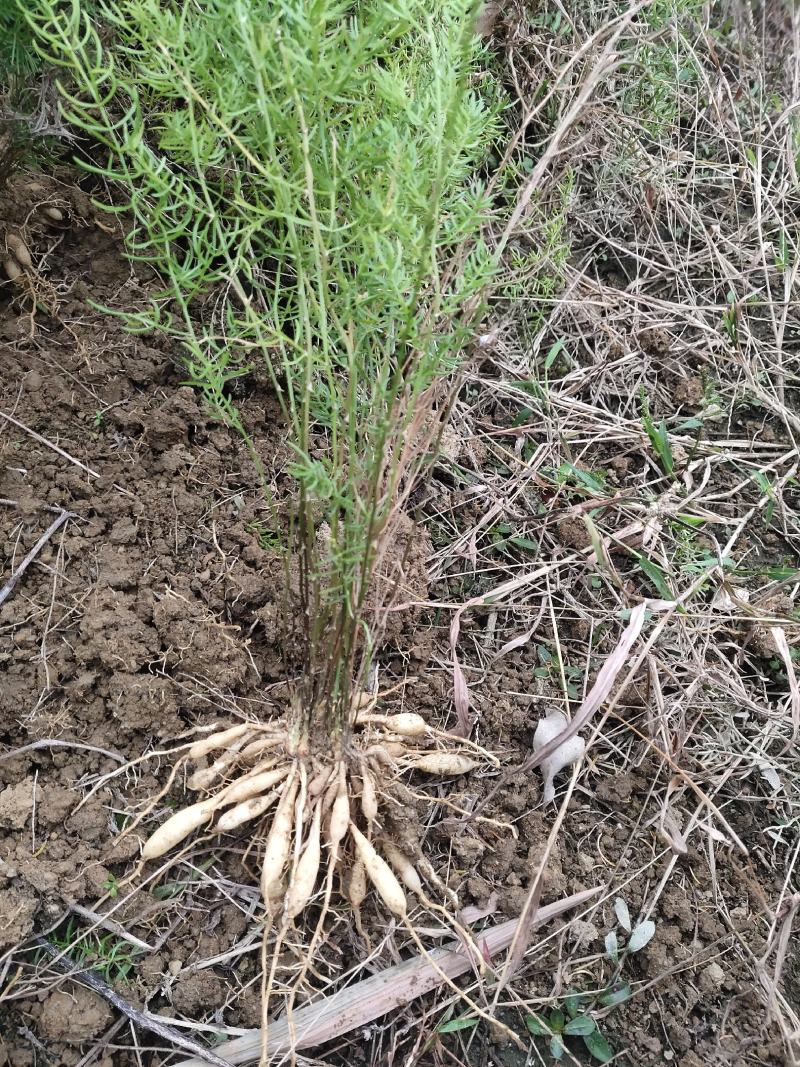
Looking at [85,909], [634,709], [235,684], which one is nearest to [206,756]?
[235,684]

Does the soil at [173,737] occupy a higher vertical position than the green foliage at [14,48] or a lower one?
lower

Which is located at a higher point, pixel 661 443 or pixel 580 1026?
pixel 661 443

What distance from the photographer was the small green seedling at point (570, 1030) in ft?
4.04

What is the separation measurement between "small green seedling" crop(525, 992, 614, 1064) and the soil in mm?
26

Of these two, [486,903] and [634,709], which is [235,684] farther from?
[634,709]

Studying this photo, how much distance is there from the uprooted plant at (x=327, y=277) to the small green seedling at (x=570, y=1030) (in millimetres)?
295

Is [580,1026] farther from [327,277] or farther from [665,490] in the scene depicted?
[327,277]

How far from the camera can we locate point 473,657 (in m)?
1.50

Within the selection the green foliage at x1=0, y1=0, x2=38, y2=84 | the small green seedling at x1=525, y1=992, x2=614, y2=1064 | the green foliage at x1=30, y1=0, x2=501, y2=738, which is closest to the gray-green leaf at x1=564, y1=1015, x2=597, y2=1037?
the small green seedling at x1=525, y1=992, x2=614, y2=1064

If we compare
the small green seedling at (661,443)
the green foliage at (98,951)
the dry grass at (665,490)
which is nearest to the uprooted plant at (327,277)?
the green foliage at (98,951)

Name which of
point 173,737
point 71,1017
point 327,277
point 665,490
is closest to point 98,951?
point 71,1017

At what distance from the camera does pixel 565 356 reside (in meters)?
1.84

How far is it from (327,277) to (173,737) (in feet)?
2.55

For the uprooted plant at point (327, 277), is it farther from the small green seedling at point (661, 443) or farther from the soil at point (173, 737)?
the small green seedling at point (661, 443)
